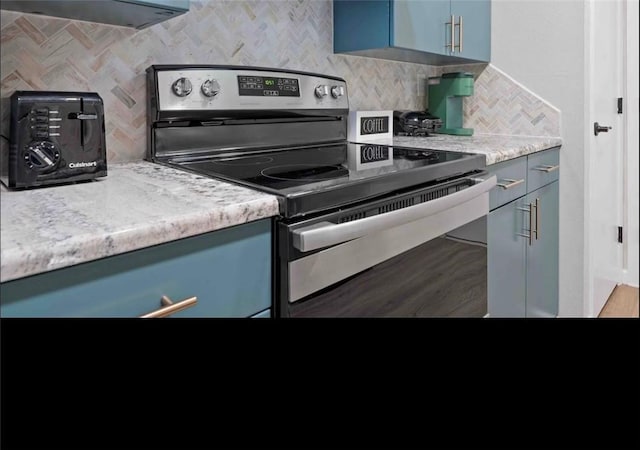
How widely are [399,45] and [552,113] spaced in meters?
0.83

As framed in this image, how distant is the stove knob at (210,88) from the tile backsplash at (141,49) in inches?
5.0

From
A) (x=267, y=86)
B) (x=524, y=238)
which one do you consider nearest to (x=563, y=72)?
(x=524, y=238)

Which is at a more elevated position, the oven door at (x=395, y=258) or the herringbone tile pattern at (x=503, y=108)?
the herringbone tile pattern at (x=503, y=108)

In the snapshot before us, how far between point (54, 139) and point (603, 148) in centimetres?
229

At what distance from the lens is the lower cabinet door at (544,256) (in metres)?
2.02

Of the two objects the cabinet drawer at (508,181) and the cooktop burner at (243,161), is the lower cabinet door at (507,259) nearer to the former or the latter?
the cabinet drawer at (508,181)

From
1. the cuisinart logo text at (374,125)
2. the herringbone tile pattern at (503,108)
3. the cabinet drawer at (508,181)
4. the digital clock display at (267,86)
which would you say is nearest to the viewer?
the digital clock display at (267,86)

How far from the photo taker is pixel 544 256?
84.4 inches

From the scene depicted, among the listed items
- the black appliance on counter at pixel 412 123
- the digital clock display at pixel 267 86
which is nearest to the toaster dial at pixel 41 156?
the digital clock display at pixel 267 86

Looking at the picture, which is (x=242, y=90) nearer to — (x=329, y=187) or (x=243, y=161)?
(x=243, y=161)

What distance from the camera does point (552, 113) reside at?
7.25 ft

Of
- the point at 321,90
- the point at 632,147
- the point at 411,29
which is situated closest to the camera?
the point at 321,90
